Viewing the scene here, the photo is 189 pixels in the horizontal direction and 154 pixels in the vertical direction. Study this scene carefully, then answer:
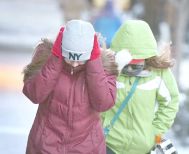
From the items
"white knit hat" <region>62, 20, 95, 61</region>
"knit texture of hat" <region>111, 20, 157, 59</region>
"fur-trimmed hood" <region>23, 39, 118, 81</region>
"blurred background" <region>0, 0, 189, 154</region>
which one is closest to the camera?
"white knit hat" <region>62, 20, 95, 61</region>

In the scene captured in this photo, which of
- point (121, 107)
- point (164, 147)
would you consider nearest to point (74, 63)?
point (121, 107)

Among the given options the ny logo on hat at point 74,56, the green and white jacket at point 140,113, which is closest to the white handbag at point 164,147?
the green and white jacket at point 140,113

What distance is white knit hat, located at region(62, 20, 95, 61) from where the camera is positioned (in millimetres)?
3848

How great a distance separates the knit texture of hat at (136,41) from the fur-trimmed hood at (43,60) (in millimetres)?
397

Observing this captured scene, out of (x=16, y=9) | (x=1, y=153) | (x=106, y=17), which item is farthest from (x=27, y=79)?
(x=16, y=9)

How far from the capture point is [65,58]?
391 centimetres

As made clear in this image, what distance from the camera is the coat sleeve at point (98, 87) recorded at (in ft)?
12.9

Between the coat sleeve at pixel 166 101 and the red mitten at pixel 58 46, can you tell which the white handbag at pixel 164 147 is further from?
the red mitten at pixel 58 46

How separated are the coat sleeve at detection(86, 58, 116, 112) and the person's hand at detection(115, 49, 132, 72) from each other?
0.90 ft

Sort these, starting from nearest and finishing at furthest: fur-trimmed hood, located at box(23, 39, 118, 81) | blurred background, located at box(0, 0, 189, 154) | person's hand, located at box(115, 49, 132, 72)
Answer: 1. fur-trimmed hood, located at box(23, 39, 118, 81)
2. person's hand, located at box(115, 49, 132, 72)
3. blurred background, located at box(0, 0, 189, 154)

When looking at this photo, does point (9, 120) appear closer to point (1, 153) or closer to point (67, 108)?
point (1, 153)

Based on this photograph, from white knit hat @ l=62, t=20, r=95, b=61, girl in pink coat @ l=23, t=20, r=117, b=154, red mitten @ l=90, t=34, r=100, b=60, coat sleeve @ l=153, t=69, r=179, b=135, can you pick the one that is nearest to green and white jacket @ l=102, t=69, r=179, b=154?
coat sleeve @ l=153, t=69, r=179, b=135

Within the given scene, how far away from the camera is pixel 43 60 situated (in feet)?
13.5

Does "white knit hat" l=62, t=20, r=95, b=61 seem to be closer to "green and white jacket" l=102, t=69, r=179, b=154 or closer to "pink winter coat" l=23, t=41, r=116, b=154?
"pink winter coat" l=23, t=41, r=116, b=154
